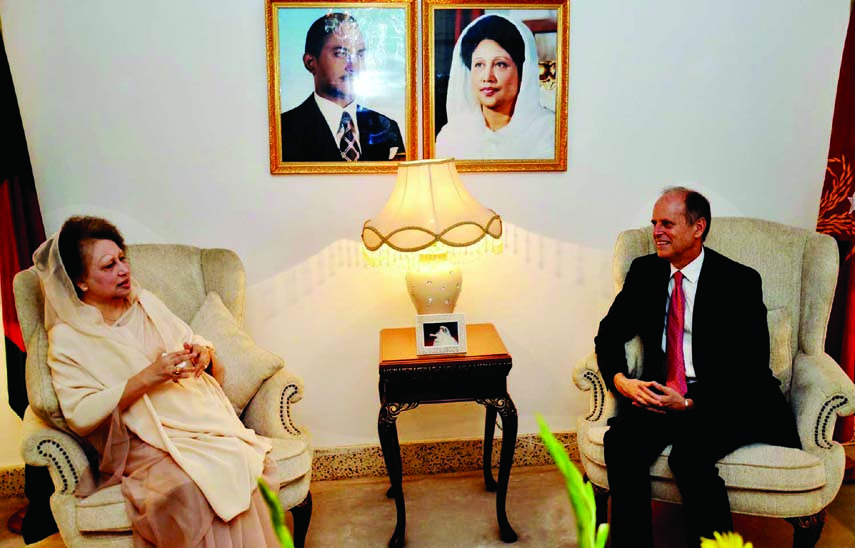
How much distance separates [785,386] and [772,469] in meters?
0.50

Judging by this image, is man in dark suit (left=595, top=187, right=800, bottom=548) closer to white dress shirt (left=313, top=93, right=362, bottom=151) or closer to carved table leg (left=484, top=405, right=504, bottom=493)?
carved table leg (left=484, top=405, right=504, bottom=493)

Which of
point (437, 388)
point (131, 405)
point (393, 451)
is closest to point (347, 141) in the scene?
point (437, 388)

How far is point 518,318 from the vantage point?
3.26m

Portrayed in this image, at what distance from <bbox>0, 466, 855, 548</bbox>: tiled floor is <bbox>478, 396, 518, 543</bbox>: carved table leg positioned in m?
0.05

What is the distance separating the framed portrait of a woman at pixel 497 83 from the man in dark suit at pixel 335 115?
8.0 inches

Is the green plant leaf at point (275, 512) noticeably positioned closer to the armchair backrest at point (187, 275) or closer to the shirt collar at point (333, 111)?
the armchair backrest at point (187, 275)

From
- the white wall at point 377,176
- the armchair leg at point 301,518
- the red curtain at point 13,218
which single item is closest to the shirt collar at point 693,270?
the white wall at point 377,176

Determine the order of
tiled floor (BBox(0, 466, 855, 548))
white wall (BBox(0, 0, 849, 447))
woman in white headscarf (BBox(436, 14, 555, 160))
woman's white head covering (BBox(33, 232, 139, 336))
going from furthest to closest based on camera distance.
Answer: woman in white headscarf (BBox(436, 14, 555, 160)) < white wall (BBox(0, 0, 849, 447)) < tiled floor (BBox(0, 466, 855, 548)) < woman's white head covering (BBox(33, 232, 139, 336))

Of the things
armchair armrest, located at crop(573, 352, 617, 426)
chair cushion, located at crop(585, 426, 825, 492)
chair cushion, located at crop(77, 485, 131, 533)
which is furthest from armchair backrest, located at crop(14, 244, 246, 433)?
chair cushion, located at crop(585, 426, 825, 492)

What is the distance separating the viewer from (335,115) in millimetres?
3037

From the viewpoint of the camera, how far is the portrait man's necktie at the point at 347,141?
3.04m

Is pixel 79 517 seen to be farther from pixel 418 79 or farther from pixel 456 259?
Result: pixel 418 79

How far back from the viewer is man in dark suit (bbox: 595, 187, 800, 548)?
229 cm

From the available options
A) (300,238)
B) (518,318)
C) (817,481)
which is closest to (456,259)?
(518,318)
